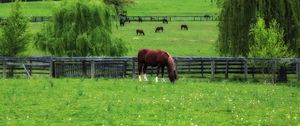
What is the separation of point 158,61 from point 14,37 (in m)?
14.4

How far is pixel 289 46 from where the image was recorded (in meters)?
32.5

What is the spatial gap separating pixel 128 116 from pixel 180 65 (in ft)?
61.3

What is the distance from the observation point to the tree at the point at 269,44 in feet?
97.9

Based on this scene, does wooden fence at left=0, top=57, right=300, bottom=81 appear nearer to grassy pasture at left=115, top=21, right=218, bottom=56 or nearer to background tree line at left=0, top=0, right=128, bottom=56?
background tree line at left=0, top=0, right=128, bottom=56

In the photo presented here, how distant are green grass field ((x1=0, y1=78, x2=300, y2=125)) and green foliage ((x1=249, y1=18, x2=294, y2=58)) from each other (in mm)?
6056

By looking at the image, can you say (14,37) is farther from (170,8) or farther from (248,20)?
(170,8)

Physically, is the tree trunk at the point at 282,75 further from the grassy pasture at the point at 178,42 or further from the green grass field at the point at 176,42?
the grassy pasture at the point at 178,42

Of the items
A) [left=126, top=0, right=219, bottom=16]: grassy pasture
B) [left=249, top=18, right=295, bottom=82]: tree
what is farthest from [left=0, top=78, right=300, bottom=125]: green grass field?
[left=126, top=0, right=219, bottom=16]: grassy pasture

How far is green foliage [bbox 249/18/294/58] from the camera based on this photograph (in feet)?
97.8

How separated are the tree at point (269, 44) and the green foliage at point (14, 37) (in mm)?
15886

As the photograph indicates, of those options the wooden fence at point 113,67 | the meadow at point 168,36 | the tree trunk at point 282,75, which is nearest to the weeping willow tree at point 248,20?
the wooden fence at point 113,67

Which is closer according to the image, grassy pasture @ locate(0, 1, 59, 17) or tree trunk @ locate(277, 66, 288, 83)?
tree trunk @ locate(277, 66, 288, 83)

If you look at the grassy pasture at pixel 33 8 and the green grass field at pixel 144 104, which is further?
the grassy pasture at pixel 33 8

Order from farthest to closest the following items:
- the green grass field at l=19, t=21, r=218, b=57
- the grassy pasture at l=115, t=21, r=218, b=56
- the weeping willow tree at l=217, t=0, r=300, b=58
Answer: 1. the grassy pasture at l=115, t=21, r=218, b=56
2. the green grass field at l=19, t=21, r=218, b=57
3. the weeping willow tree at l=217, t=0, r=300, b=58
